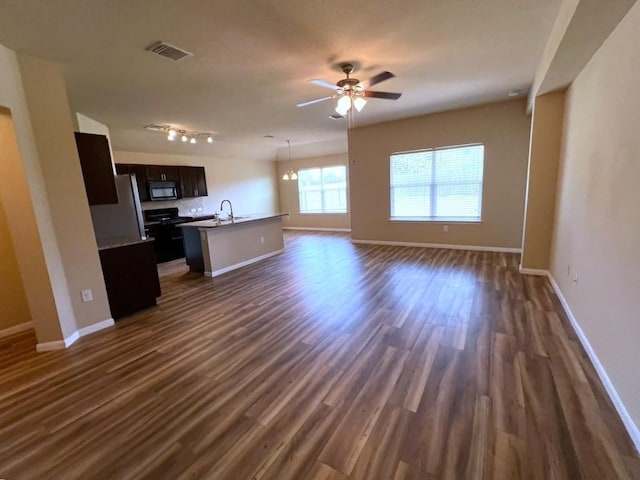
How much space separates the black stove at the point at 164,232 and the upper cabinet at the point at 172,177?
0.46 metres

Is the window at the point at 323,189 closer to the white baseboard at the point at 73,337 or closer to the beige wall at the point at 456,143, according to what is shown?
the beige wall at the point at 456,143

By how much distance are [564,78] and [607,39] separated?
1.06m

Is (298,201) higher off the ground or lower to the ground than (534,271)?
higher

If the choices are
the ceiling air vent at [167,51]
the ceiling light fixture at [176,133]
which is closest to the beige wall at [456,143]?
the ceiling light fixture at [176,133]

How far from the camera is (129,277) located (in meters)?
3.41

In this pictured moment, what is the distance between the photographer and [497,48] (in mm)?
2912

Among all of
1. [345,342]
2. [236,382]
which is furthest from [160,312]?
[345,342]

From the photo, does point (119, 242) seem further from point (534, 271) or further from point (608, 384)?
point (534, 271)

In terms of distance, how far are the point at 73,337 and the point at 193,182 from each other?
16.6ft

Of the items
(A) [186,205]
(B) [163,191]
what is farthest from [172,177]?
(A) [186,205]

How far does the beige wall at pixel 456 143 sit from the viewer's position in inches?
201

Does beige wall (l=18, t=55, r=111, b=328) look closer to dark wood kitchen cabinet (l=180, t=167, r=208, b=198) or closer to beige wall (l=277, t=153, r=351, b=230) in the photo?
dark wood kitchen cabinet (l=180, t=167, r=208, b=198)

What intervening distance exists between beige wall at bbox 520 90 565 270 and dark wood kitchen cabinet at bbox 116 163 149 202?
720 cm

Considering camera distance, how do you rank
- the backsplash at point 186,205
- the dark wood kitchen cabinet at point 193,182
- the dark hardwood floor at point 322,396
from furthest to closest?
1. the dark wood kitchen cabinet at point 193,182
2. the backsplash at point 186,205
3. the dark hardwood floor at point 322,396
